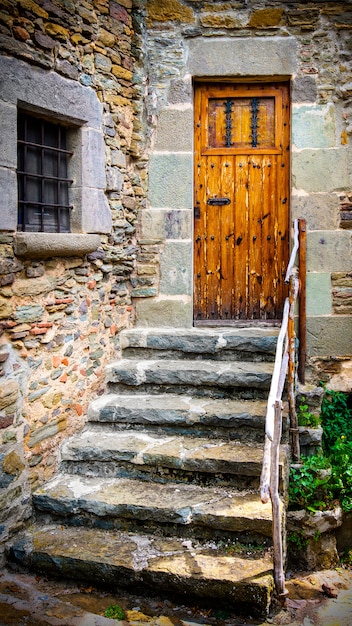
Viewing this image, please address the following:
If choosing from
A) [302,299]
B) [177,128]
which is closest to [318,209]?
[302,299]

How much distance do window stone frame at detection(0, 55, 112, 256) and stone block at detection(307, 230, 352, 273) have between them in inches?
73.0

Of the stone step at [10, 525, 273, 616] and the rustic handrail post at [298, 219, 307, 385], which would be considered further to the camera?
the rustic handrail post at [298, 219, 307, 385]

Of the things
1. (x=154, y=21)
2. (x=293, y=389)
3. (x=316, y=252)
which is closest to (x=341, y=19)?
(x=154, y=21)

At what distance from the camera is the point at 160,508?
3.90 m

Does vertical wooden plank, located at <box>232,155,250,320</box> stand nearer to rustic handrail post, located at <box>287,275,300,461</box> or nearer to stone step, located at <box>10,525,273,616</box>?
rustic handrail post, located at <box>287,275,300,461</box>

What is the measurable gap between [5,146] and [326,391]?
347 centimetres

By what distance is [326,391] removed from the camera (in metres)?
5.49

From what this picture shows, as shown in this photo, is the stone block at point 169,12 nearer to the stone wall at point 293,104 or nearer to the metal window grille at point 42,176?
the stone wall at point 293,104

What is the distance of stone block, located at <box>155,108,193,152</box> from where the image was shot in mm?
5555

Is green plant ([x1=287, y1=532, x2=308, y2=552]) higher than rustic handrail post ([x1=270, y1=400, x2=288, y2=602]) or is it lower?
lower

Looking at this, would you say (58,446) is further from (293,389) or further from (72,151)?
(72,151)

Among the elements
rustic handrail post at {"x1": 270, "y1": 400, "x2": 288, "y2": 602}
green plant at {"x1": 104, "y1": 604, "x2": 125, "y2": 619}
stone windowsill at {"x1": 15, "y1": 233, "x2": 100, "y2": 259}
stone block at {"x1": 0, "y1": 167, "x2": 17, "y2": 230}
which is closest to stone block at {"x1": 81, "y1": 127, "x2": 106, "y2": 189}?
stone windowsill at {"x1": 15, "y1": 233, "x2": 100, "y2": 259}

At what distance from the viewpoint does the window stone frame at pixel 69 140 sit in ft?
12.7

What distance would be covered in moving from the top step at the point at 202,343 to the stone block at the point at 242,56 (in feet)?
7.71
